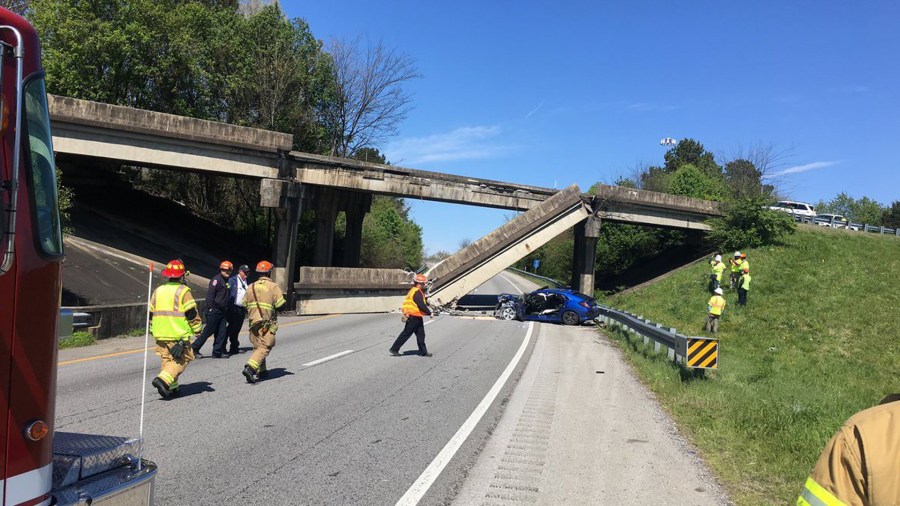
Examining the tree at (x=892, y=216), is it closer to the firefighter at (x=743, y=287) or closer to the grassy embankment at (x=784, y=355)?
the grassy embankment at (x=784, y=355)

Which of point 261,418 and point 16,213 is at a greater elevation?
point 16,213

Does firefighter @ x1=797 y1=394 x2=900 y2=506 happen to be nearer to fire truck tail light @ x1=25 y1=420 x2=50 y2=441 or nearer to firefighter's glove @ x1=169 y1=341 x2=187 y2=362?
fire truck tail light @ x1=25 y1=420 x2=50 y2=441

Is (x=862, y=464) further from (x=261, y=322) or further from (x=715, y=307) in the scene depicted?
(x=715, y=307)

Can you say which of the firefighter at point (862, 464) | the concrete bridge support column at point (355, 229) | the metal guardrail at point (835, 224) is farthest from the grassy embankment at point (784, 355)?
the concrete bridge support column at point (355, 229)

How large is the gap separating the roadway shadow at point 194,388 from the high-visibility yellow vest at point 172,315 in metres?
1.06

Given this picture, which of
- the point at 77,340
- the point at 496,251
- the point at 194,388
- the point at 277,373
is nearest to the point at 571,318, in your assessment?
the point at 496,251

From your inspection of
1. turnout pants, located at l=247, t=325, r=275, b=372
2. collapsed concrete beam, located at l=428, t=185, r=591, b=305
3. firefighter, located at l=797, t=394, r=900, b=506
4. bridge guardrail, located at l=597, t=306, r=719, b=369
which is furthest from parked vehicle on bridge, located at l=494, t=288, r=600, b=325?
firefighter, located at l=797, t=394, r=900, b=506

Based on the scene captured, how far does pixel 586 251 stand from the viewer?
31.9 meters

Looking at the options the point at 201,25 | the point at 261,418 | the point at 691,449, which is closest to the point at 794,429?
the point at 691,449

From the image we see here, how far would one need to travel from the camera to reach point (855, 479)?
5.74ft

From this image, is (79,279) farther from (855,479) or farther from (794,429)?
(855,479)

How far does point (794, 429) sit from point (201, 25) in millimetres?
39567

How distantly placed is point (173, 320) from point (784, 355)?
14828 mm

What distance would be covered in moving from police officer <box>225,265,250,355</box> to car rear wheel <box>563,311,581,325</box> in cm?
1413
